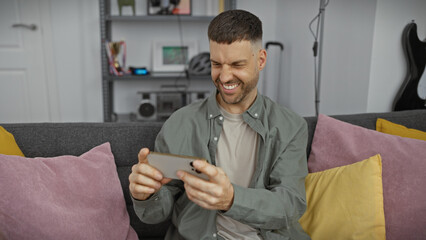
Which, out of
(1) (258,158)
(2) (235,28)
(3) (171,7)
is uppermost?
(3) (171,7)

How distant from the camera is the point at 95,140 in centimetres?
124

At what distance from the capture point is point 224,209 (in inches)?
31.5

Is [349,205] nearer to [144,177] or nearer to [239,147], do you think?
[239,147]

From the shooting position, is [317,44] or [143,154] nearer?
[143,154]

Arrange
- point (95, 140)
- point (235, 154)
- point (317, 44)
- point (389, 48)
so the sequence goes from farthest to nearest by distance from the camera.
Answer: point (317, 44)
point (389, 48)
point (95, 140)
point (235, 154)

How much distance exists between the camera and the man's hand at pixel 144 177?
0.76 metres

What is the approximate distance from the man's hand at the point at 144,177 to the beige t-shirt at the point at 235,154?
28cm

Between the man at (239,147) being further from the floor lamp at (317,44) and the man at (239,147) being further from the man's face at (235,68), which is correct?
the floor lamp at (317,44)

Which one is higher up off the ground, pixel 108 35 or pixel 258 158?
pixel 108 35

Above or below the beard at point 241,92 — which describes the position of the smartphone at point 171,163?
below

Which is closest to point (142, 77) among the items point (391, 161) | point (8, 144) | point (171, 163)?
point (8, 144)

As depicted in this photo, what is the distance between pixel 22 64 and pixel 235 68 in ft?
9.61

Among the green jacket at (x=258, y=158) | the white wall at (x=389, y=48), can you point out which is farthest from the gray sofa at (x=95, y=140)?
the white wall at (x=389, y=48)

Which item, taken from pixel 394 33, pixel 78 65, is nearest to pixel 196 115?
pixel 394 33
